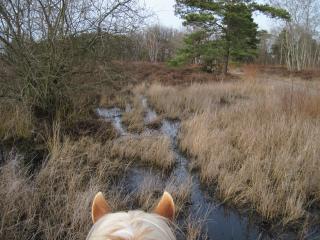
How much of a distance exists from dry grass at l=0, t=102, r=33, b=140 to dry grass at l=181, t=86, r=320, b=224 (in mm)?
2977

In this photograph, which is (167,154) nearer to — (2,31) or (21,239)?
(21,239)

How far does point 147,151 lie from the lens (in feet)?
15.8

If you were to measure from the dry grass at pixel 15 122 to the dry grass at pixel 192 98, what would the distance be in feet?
11.9

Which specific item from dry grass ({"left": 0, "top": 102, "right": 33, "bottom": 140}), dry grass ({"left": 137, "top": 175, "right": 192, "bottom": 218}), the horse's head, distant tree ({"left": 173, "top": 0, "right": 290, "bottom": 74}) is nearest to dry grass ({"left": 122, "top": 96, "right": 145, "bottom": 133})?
dry grass ({"left": 0, "top": 102, "right": 33, "bottom": 140})

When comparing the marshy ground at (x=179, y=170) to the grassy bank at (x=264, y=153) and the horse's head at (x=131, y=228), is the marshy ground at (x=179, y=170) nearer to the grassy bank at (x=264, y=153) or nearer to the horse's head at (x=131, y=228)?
the grassy bank at (x=264, y=153)

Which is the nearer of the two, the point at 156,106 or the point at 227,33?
the point at 156,106

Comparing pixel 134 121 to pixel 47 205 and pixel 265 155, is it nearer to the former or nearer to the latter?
pixel 265 155

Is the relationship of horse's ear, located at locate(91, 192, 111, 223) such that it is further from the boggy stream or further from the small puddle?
the small puddle

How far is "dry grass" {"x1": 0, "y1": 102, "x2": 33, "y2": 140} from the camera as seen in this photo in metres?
5.29

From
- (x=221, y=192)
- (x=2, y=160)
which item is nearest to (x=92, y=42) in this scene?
(x=2, y=160)

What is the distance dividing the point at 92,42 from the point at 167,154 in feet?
9.46

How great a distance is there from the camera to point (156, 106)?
8.81 metres

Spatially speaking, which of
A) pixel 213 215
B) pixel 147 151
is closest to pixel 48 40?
pixel 147 151

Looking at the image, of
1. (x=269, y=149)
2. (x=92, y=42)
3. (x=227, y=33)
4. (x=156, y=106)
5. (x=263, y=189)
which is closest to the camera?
(x=263, y=189)
